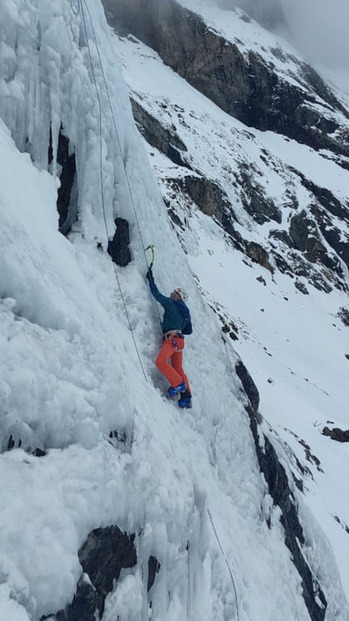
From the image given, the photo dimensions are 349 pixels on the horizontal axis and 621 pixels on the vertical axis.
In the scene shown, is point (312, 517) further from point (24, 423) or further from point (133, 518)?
point (24, 423)

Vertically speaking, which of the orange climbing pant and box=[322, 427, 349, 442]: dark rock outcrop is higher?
the orange climbing pant

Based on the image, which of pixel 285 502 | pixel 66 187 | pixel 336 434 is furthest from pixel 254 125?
pixel 66 187

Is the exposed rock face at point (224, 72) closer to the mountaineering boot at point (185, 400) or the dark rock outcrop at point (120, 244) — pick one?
the dark rock outcrop at point (120, 244)

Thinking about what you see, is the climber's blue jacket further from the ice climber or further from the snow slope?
the snow slope

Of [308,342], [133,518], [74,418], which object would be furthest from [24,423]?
[308,342]

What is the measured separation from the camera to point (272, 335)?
1011 inches

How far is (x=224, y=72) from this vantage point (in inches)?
2867

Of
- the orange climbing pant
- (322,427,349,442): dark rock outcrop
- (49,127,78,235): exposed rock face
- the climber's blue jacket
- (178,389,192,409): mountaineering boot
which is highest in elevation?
(49,127,78,235): exposed rock face

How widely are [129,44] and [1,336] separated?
78.7 metres

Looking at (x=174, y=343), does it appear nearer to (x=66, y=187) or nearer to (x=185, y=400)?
(x=185, y=400)

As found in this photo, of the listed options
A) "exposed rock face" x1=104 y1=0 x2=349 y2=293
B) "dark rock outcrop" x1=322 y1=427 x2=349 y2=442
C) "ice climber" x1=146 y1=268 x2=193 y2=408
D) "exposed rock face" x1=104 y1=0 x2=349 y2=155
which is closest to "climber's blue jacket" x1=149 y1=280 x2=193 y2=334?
"ice climber" x1=146 y1=268 x2=193 y2=408

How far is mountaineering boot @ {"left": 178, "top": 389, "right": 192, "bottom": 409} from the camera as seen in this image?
18.9 feet

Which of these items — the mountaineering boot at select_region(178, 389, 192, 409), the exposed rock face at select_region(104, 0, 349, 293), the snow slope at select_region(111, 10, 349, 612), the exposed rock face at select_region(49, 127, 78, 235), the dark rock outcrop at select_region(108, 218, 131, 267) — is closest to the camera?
the exposed rock face at select_region(49, 127, 78, 235)

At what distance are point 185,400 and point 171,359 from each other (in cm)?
55
